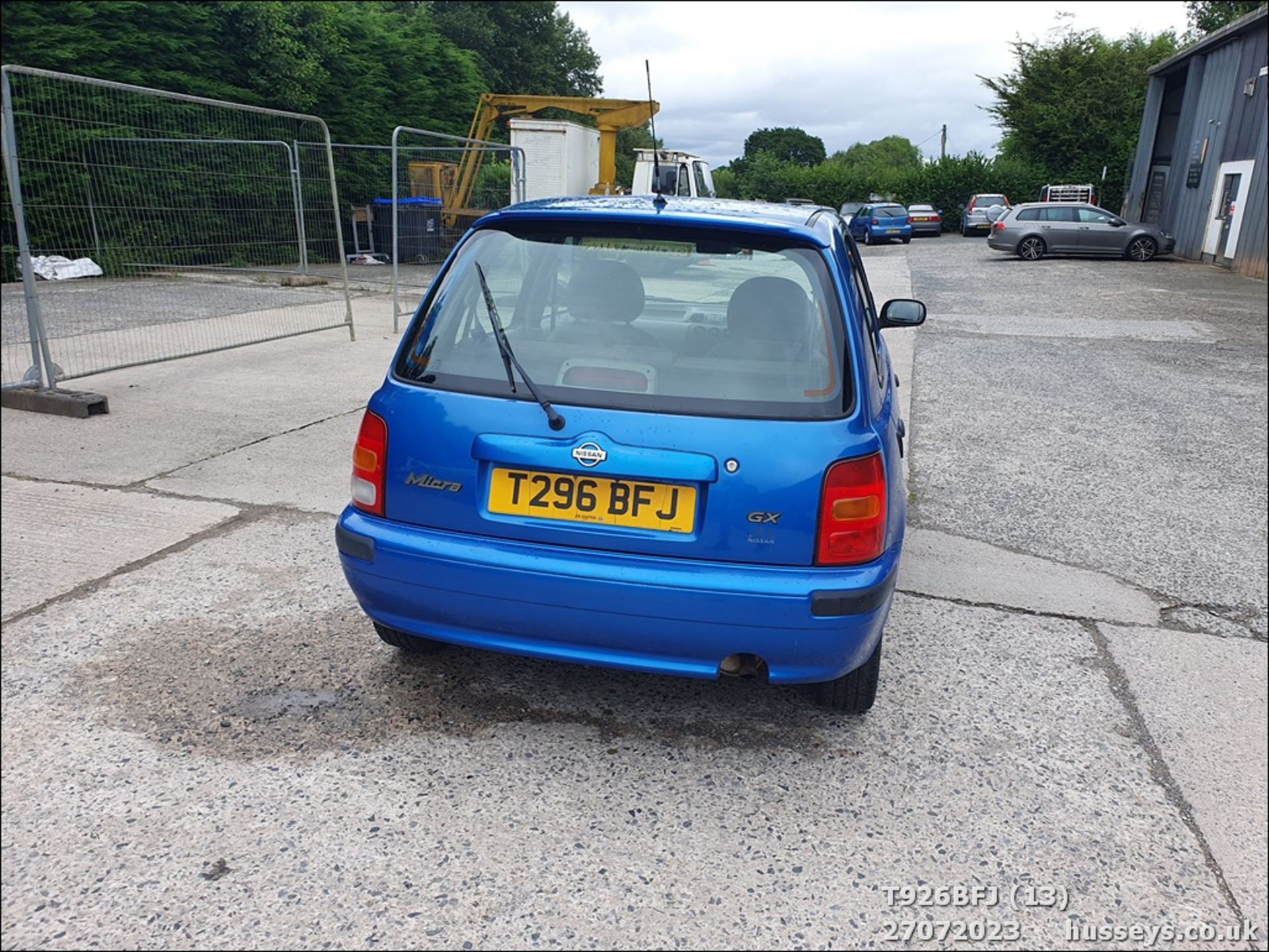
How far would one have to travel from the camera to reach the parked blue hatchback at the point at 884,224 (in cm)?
3275

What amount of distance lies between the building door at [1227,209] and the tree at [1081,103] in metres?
15.6

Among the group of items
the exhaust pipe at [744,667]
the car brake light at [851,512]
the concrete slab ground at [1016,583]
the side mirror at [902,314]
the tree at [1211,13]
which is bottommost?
the concrete slab ground at [1016,583]

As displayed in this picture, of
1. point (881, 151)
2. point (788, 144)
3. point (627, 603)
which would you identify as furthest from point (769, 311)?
point (881, 151)

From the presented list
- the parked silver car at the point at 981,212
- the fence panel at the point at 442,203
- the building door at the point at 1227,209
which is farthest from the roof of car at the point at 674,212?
the parked silver car at the point at 981,212

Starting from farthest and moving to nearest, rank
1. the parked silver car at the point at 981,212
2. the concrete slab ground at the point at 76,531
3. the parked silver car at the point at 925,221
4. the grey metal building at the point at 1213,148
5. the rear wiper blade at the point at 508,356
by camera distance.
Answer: the parked silver car at the point at 925,221, the parked silver car at the point at 981,212, the grey metal building at the point at 1213,148, the concrete slab ground at the point at 76,531, the rear wiper blade at the point at 508,356

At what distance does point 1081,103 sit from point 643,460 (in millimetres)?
43508

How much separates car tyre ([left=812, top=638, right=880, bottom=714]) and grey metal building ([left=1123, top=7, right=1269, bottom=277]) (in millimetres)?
18380

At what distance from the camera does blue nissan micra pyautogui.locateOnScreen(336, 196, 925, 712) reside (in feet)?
8.33

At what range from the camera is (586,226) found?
2.88 meters

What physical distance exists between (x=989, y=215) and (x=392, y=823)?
38467 mm

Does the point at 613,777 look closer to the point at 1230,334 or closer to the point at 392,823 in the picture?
the point at 392,823

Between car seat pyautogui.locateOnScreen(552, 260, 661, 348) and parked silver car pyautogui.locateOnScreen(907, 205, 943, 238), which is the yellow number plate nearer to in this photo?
car seat pyautogui.locateOnScreen(552, 260, 661, 348)

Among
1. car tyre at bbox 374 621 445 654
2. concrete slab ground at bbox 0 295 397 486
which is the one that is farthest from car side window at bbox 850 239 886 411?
concrete slab ground at bbox 0 295 397 486

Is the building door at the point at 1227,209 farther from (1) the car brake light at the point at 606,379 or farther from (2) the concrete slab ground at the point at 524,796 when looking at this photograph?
(1) the car brake light at the point at 606,379
